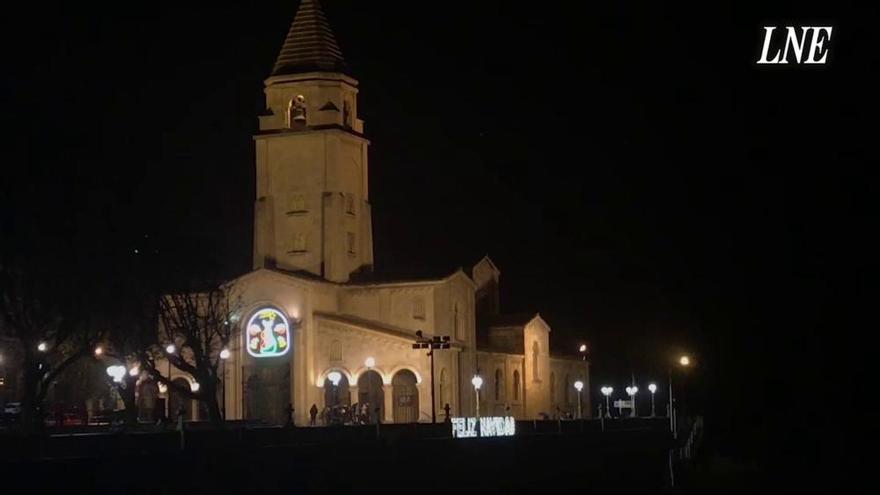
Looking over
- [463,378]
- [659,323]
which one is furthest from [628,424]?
[659,323]

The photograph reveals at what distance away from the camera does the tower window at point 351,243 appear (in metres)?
125

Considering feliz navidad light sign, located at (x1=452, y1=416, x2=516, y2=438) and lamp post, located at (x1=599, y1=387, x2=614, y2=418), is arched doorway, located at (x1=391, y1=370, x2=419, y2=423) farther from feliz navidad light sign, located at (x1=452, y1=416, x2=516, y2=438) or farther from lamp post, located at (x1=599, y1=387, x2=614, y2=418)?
feliz navidad light sign, located at (x1=452, y1=416, x2=516, y2=438)

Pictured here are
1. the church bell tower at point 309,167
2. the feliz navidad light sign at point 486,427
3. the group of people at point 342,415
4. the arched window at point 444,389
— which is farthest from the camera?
the church bell tower at point 309,167

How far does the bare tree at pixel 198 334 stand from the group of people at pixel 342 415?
607 cm

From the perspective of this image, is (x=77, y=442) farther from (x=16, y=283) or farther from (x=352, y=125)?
(x=352, y=125)

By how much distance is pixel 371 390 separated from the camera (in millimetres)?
118875

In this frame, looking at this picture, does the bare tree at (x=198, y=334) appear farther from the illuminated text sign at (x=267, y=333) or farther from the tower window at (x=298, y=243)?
the tower window at (x=298, y=243)

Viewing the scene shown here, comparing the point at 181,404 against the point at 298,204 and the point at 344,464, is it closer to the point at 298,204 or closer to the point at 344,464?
the point at 298,204

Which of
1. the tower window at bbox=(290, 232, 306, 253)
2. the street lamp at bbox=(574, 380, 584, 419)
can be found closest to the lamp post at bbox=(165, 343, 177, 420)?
the tower window at bbox=(290, 232, 306, 253)

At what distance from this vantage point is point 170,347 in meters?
108

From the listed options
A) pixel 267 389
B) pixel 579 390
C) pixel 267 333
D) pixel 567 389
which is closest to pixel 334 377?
pixel 267 389

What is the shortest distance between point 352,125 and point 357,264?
29.1ft

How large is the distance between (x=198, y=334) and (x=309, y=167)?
2391cm

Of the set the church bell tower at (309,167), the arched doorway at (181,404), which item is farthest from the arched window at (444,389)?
the arched doorway at (181,404)
